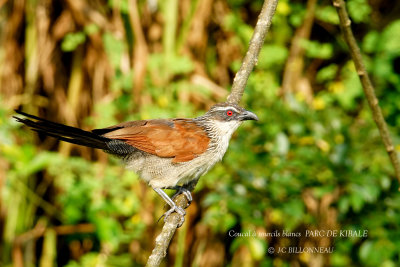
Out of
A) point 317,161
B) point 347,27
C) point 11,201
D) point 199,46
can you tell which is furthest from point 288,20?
point 11,201

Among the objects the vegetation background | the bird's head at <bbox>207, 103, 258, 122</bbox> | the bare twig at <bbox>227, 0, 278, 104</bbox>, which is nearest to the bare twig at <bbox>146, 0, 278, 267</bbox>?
the bare twig at <bbox>227, 0, 278, 104</bbox>

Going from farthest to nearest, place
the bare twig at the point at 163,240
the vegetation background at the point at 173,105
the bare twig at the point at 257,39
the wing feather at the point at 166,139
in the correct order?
the vegetation background at the point at 173,105 → the wing feather at the point at 166,139 → the bare twig at the point at 257,39 → the bare twig at the point at 163,240

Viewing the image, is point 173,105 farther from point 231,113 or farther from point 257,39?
point 257,39

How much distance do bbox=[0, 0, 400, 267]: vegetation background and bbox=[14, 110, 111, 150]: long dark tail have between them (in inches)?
53.6

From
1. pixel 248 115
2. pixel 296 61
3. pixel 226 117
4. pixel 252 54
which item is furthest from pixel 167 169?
pixel 296 61

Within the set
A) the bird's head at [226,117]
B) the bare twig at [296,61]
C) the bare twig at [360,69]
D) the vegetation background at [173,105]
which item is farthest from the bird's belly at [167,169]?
the bare twig at [296,61]

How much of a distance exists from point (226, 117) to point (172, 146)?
0.49 metres

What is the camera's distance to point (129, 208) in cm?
515

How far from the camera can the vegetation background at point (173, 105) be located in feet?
14.7

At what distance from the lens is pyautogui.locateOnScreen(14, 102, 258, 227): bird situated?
360 centimetres

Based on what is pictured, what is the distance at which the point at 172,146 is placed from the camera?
146 inches

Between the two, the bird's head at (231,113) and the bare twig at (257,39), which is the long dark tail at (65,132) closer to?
the bird's head at (231,113)

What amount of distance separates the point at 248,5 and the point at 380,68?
6.06ft

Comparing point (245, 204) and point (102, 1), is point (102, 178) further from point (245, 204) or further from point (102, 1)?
point (102, 1)
